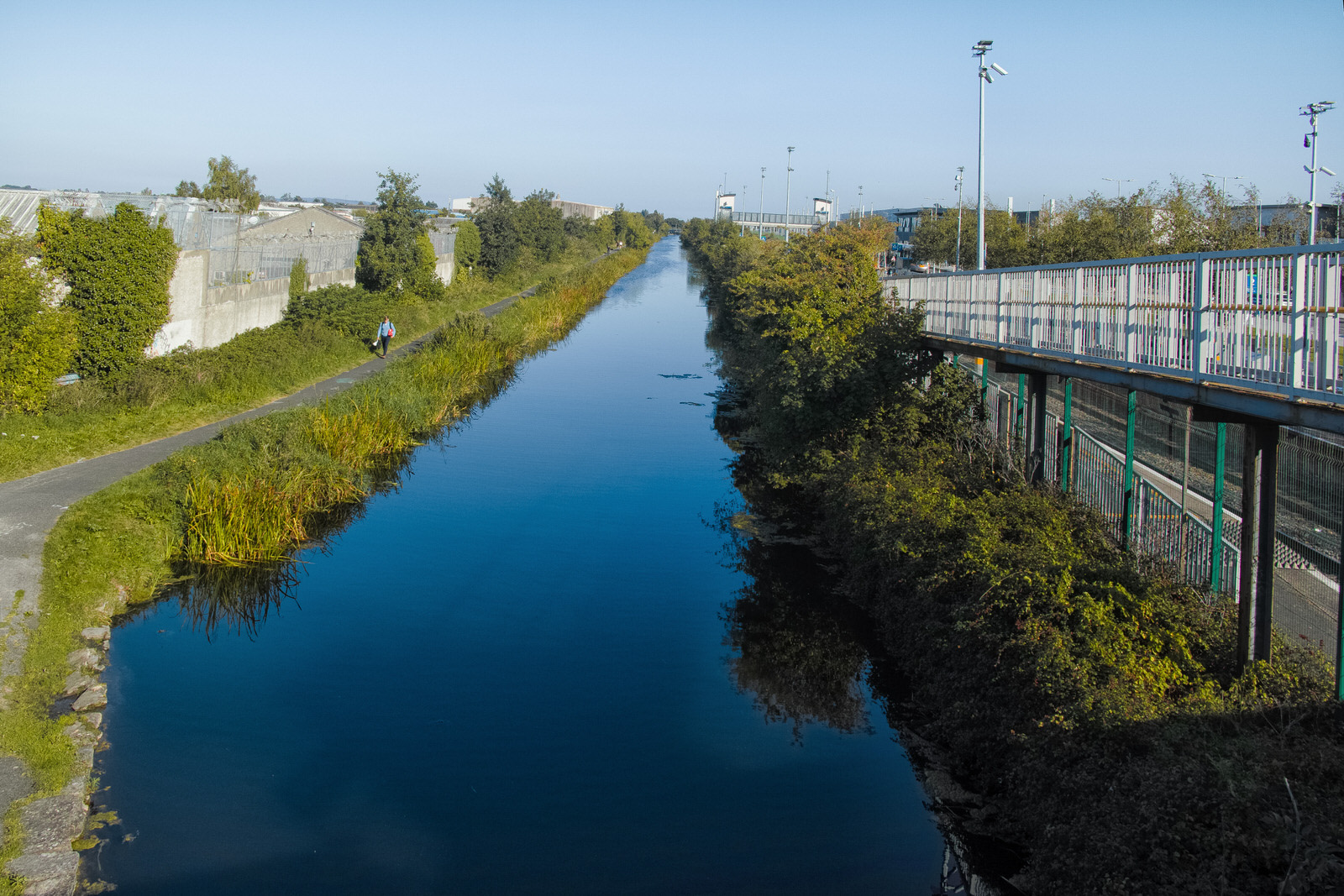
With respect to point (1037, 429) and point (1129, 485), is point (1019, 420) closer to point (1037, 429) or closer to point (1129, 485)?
point (1037, 429)

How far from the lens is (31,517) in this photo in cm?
1286

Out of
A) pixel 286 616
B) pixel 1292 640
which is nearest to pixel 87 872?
pixel 286 616

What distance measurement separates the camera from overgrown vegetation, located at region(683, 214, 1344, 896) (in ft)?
20.1

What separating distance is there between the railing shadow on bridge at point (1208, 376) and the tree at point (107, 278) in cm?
1494

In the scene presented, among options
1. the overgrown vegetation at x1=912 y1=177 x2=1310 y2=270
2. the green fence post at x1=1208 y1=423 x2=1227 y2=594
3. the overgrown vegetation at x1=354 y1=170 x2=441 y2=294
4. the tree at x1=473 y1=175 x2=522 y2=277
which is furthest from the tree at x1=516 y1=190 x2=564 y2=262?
the green fence post at x1=1208 y1=423 x2=1227 y2=594

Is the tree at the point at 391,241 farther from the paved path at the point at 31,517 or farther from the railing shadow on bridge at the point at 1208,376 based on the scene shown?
the railing shadow on bridge at the point at 1208,376

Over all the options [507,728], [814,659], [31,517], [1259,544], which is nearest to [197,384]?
[31,517]

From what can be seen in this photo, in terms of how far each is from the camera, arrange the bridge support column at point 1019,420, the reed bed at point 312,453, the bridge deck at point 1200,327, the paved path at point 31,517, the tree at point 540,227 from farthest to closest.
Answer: the tree at point 540,227 < the bridge support column at point 1019,420 < the reed bed at point 312,453 < the paved path at point 31,517 < the bridge deck at point 1200,327

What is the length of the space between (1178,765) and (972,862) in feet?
6.51

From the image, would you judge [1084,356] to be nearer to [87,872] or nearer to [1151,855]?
[1151,855]

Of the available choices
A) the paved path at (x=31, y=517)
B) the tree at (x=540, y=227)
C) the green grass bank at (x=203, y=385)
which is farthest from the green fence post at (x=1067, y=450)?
the tree at (x=540, y=227)

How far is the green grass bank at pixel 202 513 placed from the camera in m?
9.69

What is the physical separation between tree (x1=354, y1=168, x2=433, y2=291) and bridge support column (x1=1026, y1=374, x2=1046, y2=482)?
29.9 m

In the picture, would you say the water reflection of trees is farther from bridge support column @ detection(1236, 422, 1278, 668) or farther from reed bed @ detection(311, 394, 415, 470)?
reed bed @ detection(311, 394, 415, 470)
